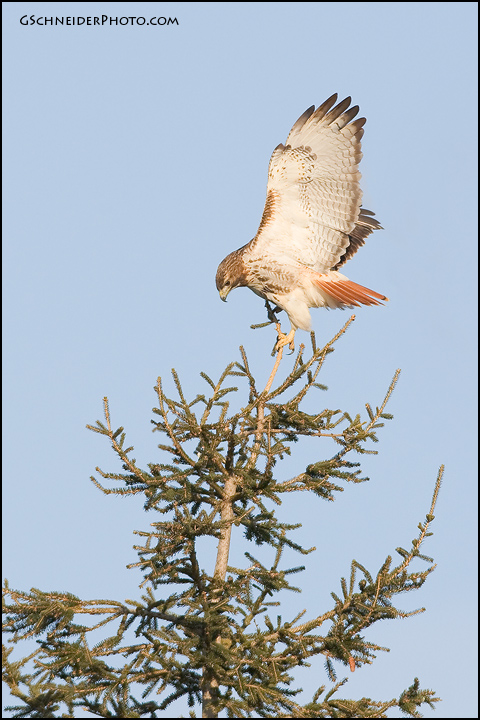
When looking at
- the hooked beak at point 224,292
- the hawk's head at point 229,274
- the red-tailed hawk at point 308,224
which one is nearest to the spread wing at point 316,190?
the red-tailed hawk at point 308,224

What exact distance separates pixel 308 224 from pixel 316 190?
0.34 metres

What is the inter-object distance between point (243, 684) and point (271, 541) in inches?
39.6

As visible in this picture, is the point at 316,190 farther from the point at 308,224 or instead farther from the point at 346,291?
the point at 346,291

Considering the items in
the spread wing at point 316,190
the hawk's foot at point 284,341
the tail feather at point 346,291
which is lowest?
the hawk's foot at point 284,341

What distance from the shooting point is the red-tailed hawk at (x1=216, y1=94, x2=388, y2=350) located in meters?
8.28

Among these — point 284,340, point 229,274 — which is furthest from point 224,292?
point 284,340

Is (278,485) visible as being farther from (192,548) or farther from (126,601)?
(126,601)

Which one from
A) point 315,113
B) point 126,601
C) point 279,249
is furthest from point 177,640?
point 315,113

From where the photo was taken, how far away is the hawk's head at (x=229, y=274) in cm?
846

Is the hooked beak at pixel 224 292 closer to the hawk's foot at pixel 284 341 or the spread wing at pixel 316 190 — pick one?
the spread wing at pixel 316 190

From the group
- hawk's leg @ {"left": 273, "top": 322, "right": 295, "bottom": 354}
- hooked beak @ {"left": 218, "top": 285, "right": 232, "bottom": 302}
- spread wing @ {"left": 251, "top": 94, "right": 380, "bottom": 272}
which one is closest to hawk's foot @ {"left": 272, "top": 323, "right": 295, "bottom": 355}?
hawk's leg @ {"left": 273, "top": 322, "right": 295, "bottom": 354}

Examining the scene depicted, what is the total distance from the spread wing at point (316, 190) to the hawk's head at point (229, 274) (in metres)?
0.26

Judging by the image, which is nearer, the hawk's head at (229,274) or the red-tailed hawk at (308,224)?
the red-tailed hawk at (308,224)

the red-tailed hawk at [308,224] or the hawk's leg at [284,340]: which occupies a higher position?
the red-tailed hawk at [308,224]
